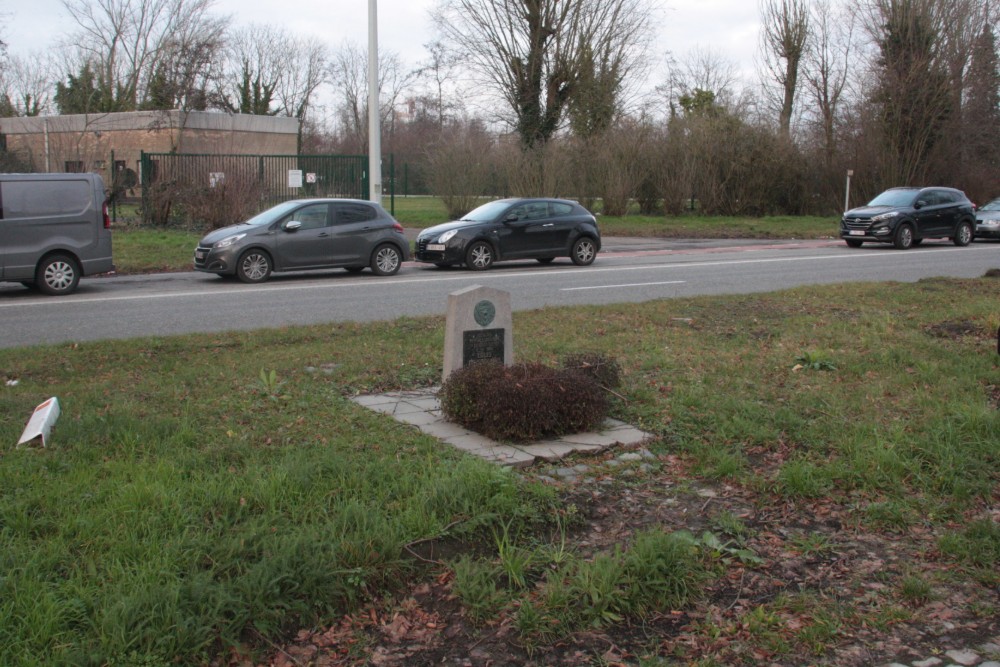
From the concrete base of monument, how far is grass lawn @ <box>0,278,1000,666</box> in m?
0.17

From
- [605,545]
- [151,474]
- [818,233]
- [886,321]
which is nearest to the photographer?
[605,545]

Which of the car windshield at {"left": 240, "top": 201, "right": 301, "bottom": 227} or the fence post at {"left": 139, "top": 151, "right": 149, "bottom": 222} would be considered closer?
the car windshield at {"left": 240, "top": 201, "right": 301, "bottom": 227}

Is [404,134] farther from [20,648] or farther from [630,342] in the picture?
[20,648]

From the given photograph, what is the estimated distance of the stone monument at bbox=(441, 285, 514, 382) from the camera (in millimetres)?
6832

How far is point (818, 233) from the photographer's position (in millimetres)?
30844

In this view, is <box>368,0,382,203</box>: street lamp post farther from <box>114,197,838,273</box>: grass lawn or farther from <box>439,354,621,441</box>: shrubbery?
<box>439,354,621,441</box>: shrubbery

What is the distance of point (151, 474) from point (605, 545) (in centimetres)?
A: 237

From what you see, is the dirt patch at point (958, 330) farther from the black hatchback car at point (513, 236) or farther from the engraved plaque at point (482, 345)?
the black hatchback car at point (513, 236)

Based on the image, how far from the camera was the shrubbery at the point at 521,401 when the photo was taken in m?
5.87

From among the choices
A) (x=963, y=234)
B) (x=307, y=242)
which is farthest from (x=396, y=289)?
(x=963, y=234)

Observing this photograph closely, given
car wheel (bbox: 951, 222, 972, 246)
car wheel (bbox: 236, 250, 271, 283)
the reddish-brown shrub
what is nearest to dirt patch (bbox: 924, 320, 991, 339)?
the reddish-brown shrub

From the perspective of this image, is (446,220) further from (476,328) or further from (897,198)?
(476,328)

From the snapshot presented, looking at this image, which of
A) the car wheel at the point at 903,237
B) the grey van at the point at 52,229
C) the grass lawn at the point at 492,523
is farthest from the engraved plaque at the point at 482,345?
the car wheel at the point at 903,237

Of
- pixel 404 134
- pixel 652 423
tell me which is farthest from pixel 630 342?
pixel 404 134
